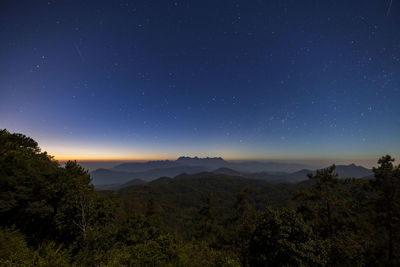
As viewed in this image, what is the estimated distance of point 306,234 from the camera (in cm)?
1374

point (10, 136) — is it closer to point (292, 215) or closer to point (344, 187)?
point (292, 215)

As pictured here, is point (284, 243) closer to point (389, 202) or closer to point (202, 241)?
point (202, 241)

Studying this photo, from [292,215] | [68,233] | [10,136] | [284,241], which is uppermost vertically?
[10,136]

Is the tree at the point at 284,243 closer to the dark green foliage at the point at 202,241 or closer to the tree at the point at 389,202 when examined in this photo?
the dark green foliage at the point at 202,241

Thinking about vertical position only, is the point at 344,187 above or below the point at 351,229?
above

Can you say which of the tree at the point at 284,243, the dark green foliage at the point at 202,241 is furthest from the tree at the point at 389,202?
the tree at the point at 284,243

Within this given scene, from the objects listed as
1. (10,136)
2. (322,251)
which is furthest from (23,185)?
(322,251)

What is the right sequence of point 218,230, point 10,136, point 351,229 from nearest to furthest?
point 351,229
point 10,136
point 218,230

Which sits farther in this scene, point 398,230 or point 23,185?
point 23,185

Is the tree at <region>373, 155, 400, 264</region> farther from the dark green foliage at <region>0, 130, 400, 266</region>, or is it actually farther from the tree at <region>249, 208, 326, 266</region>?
the tree at <region>249, 208, 326, 266</region>

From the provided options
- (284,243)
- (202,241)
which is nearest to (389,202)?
(284,243)

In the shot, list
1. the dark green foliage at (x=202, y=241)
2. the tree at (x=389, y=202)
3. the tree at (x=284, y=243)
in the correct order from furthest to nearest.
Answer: the tree at (x=389, y=202) → the dark green foliage at (x=202, y=241) → the tree at (x=284, y=243)

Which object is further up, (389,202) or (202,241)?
(389,202)

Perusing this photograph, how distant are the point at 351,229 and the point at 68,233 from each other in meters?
36.4
